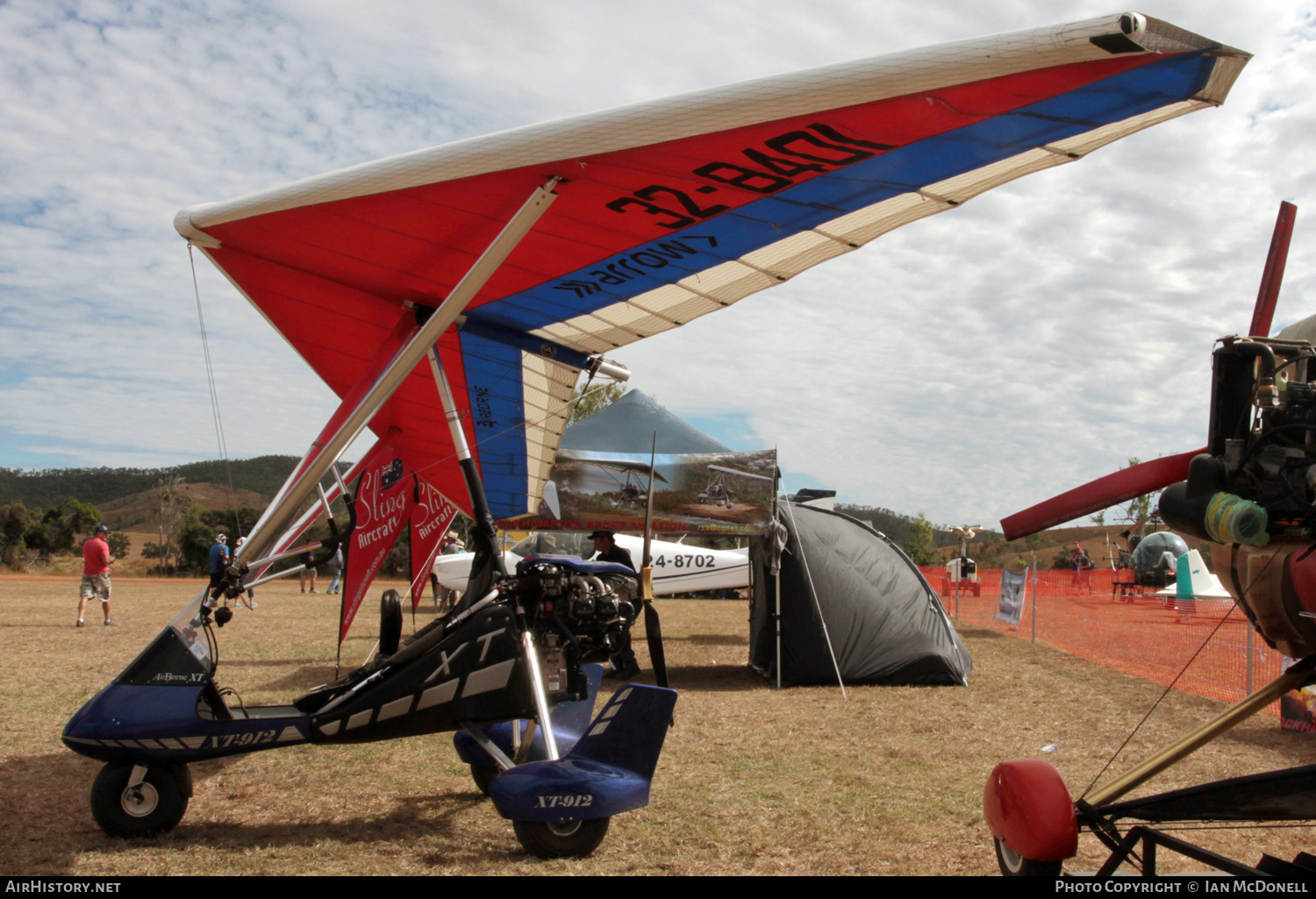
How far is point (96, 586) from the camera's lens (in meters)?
13.0

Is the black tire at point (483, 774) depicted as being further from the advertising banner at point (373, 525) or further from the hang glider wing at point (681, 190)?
the advertising banner at point (373, 525)

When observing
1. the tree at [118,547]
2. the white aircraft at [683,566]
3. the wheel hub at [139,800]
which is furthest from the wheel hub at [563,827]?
the tree at [118,547]

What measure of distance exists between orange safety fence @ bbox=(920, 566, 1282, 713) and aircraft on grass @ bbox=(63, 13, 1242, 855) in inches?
79.6

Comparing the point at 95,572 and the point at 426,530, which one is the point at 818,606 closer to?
the point at 426,530

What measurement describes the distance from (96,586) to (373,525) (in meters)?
7.27

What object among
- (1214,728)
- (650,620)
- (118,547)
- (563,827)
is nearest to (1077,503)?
(1214,728)

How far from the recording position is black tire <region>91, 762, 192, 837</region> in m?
3.86

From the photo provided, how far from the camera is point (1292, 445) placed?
7.83ft

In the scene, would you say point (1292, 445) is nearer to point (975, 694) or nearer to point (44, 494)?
point (975, 694)

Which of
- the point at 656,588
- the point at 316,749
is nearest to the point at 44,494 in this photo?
the point at 656,588

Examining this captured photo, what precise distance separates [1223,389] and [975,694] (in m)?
6.46

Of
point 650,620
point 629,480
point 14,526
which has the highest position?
point 629,480

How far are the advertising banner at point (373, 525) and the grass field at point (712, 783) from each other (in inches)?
42.9

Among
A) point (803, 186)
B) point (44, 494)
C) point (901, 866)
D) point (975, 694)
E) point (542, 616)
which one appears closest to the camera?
point (901, 866)
